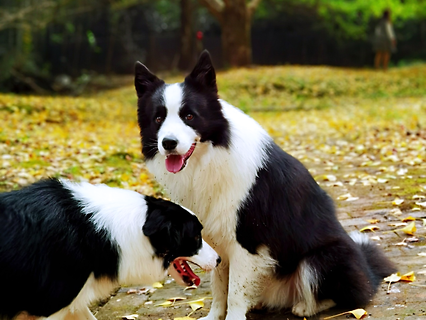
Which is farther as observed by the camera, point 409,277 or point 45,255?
point 409,277

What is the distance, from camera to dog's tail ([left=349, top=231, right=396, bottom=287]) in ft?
11.8

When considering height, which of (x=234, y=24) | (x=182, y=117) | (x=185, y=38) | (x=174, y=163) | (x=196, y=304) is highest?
(x=234, y=24)

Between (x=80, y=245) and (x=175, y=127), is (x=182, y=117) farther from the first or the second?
(x=80, y=245)

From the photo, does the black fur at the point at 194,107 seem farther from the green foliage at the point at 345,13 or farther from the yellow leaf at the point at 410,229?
the green foliage at the point at 345,13

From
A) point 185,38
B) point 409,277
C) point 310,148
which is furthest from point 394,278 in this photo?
point 185,38

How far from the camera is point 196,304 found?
3730mm

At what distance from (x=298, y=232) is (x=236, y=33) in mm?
18494

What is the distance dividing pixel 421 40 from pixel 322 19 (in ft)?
19.3

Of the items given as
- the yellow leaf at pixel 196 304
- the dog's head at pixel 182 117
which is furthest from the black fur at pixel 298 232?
the yellow leaf at pixel 196 304

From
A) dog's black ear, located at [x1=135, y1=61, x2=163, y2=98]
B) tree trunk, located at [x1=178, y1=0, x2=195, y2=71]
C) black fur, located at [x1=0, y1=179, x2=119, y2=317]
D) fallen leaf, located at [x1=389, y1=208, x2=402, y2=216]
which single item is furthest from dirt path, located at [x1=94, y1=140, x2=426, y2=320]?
tree trunk, located at [x1=178, y1=0, x2=195, y2=71]

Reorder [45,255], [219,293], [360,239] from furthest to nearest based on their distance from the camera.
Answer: [360,239] → [219,293] → [45,255]

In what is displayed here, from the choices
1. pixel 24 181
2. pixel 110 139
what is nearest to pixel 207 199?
pixel 24 181

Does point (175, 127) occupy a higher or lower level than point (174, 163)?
higher

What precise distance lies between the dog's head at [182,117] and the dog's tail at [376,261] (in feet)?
4.93
